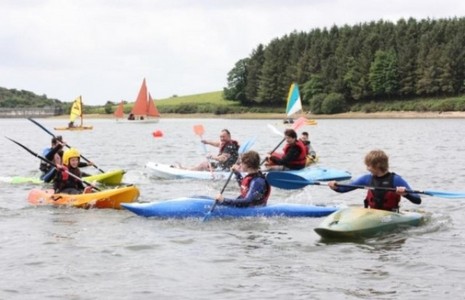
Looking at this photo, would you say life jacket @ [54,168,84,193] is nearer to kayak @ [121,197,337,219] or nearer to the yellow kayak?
kayak @ [121,197,337,219]

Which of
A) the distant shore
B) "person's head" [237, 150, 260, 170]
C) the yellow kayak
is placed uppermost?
"person's head" [237, 150, 260, 170]

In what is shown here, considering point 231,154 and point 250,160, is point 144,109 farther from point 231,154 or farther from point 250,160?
point 250,160

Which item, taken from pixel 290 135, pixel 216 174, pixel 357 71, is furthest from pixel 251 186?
pixel 357 71

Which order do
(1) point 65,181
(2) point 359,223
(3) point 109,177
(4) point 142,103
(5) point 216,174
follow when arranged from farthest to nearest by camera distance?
(4) point 142,103 → (5) point 216,174 → (3) point 109,177 → (1) point 65,181 → (2) point 359,223

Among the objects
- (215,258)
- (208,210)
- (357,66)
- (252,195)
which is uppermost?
(357,66)

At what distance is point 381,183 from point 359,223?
694 millimetres

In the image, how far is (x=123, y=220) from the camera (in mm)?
11547

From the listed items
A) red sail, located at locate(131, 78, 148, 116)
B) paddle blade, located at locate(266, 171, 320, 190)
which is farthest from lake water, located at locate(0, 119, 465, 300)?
red sail, located at locate(131, 78, 148, 116)

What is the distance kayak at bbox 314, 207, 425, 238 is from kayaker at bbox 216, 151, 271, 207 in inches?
54.9

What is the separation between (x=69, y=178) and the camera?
42.7 feet

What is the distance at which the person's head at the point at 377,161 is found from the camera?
9906 mm

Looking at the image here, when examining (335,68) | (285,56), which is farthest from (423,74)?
(285,56)

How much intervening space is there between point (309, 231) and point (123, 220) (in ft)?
9.46

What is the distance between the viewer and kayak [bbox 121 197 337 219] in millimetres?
11078
